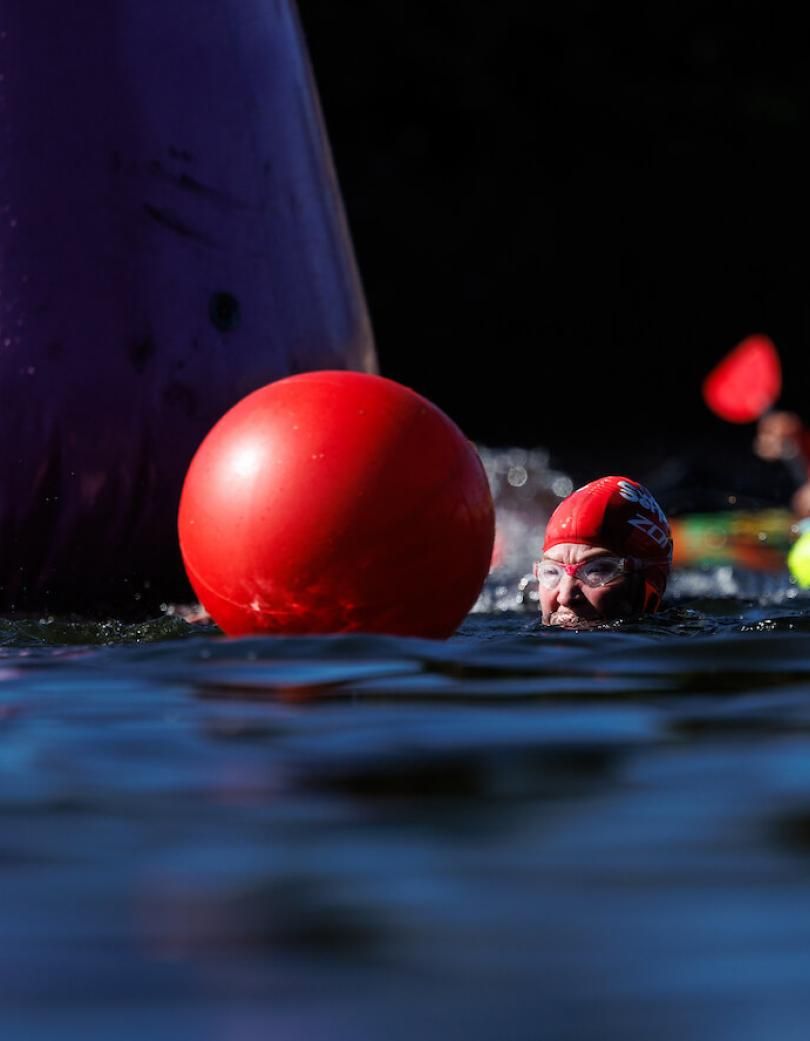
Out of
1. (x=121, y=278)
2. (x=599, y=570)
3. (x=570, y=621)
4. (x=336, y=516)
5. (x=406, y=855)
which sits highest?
(x=121, y=278)

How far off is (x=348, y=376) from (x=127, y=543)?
1.60m

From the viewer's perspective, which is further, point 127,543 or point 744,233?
point 744,233

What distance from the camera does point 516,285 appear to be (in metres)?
18.4

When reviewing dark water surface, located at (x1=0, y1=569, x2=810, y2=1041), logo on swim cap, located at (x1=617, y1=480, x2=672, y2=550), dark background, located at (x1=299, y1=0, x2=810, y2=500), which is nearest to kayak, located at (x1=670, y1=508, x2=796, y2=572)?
logo on swim cap, located at (x1=617, y1=480, x2=672, y2=550)

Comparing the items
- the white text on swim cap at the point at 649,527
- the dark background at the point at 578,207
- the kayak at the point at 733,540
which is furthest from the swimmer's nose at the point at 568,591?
the dark background at the point at 578,207

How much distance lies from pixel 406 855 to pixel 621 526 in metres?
3.79

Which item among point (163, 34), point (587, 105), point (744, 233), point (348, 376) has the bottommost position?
point (348, 376)

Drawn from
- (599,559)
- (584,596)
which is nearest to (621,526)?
(599,559)

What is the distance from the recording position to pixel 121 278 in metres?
6.43

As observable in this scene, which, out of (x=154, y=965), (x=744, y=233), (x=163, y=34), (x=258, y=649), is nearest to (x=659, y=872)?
(x=154, y=965)

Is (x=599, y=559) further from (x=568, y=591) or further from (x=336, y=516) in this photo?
(x=336, y=516)

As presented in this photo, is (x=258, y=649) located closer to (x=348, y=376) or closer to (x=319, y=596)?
(x=319, y=596)

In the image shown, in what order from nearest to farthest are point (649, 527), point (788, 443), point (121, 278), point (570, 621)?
point (570, 621) < point (649, 527) < point (121, 278) < point (788, 443)

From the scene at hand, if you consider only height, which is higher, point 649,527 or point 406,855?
point 649,527
